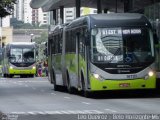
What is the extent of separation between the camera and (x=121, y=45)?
25.3m

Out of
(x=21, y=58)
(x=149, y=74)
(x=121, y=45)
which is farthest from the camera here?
(x=21, y=58)

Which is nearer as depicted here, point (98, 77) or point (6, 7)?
point (98, 77)

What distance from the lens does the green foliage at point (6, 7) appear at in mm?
29286

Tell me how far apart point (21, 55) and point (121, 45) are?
39.5 meters

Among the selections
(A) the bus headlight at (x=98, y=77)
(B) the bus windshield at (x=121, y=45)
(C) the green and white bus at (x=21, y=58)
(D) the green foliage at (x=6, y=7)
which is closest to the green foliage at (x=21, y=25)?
(C) the green and white bus at (x=21, y=58)

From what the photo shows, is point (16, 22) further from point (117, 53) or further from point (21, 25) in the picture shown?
point (117, 53)

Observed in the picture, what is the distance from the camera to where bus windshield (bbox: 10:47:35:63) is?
6394 cm

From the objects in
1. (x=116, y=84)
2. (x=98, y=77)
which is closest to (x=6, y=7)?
(x=98, y=77)

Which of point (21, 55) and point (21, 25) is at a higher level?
point (21, 25)

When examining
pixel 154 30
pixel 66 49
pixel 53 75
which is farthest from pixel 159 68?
pixel 53 75

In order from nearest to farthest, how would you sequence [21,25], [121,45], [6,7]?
1. [121,45]
2. [6,7]
3. [21,25]

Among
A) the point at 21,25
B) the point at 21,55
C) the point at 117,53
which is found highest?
the point at 21,25

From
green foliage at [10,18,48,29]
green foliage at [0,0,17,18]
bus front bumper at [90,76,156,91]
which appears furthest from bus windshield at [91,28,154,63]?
green foliage at [10,18,48,29]

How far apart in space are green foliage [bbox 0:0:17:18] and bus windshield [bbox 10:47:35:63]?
110ft
